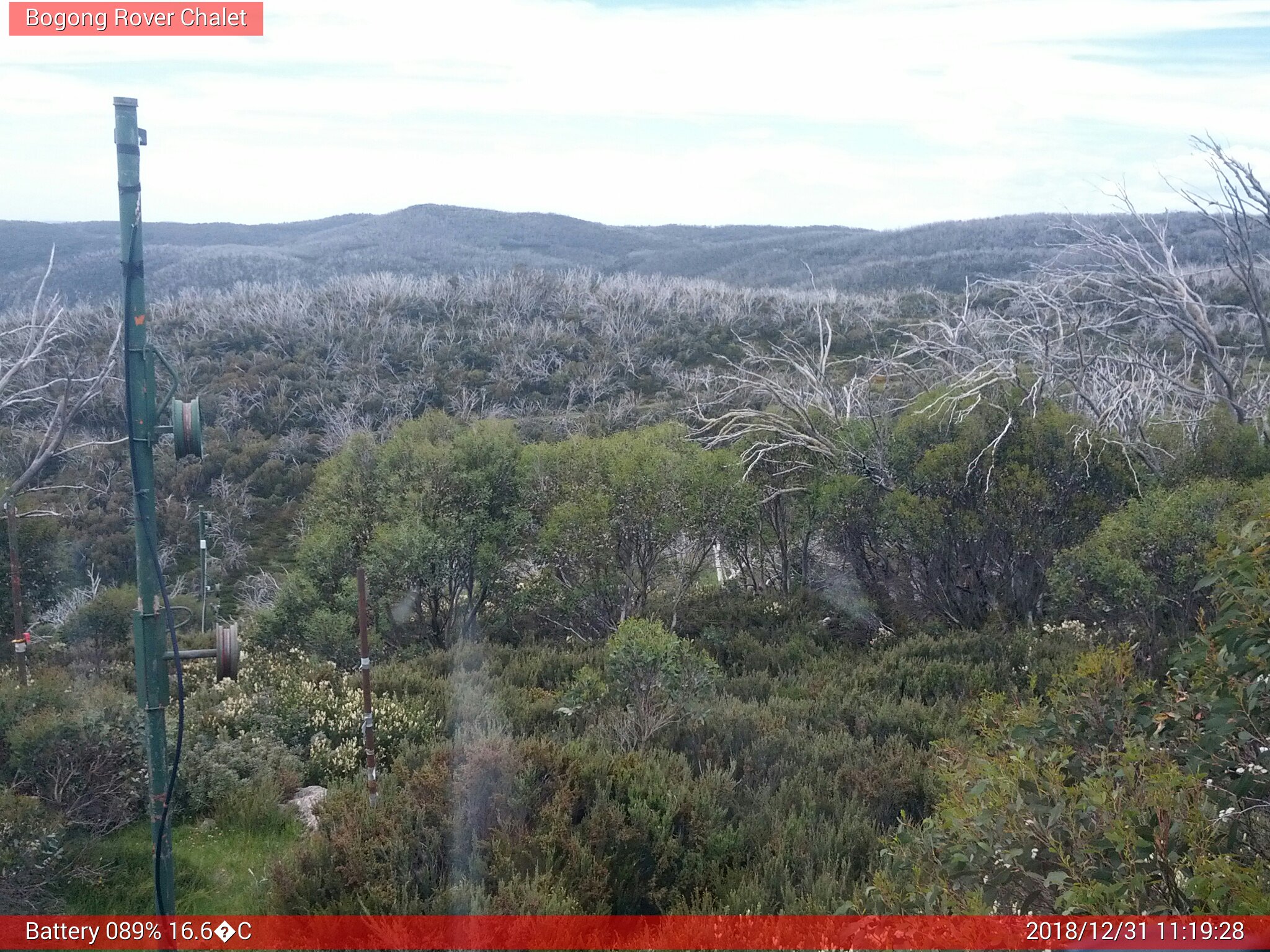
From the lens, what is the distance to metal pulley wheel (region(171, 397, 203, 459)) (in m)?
3.57

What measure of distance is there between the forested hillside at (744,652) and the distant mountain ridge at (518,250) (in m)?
26.3

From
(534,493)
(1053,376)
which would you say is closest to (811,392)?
(1053,376)

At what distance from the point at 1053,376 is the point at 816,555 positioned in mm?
3927

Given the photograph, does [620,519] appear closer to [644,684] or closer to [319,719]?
[644,684]

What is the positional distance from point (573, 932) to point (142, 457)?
110 inches

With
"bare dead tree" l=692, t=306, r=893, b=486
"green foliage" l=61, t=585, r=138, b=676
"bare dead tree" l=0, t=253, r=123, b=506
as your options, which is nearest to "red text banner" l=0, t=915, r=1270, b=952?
"green foliage" l=61, t=585, r=138, b=676

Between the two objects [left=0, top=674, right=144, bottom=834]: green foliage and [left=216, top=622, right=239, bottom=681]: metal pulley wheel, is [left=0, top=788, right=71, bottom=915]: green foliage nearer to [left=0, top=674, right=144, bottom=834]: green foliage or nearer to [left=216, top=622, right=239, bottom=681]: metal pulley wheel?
[left=0, top=674, right=144, bottom=834]: green foliage

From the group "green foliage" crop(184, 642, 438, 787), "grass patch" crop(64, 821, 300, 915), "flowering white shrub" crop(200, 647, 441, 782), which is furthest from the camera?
"flowering white shrub" crop(200, 647, 441, 782)

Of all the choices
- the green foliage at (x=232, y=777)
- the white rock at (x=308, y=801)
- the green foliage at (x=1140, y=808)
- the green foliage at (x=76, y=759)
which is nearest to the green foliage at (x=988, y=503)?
the green foliage at (x=1140, y=808)

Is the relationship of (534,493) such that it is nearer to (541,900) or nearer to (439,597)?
(439,597)

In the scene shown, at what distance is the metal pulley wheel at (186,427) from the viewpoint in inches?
141

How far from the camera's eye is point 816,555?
13406 millimetres

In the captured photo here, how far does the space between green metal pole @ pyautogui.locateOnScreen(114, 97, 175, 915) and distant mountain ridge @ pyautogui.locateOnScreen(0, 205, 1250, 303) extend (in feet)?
113

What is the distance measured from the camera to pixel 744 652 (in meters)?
10.9
